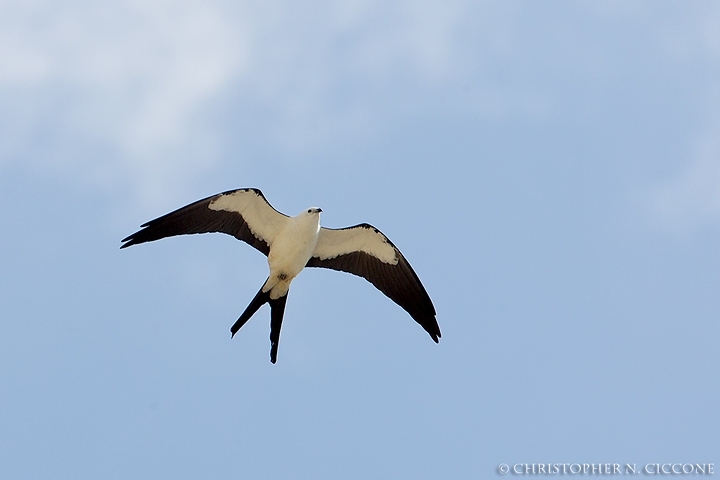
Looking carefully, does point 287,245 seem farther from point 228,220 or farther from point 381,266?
point 381,266

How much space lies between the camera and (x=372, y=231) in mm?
13703

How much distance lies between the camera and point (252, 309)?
1314 cm

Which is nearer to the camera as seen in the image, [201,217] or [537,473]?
[537,473]

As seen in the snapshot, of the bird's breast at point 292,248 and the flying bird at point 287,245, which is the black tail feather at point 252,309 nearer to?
the flying bird at point 287,245

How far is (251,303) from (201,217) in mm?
1605

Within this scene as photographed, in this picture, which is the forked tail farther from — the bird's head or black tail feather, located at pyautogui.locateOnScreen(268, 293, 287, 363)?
the bird's head

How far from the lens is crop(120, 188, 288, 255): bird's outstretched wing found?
509 inches

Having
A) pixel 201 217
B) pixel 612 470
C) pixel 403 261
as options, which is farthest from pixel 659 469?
pixel 201 217

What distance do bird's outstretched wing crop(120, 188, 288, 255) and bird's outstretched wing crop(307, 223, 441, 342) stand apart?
3.09 ft

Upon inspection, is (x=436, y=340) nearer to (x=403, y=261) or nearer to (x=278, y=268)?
(x=403, y=261)

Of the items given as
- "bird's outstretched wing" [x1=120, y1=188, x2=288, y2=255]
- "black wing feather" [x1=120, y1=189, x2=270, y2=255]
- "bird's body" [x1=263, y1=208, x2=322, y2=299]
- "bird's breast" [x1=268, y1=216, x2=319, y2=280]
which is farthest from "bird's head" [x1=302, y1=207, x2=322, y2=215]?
"black wing feather" [x1=120, y1=189, x2=270, y2=255]

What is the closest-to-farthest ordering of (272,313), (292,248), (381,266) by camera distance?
(292,248), (272,313), (381,266)

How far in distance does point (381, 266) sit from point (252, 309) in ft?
7.76

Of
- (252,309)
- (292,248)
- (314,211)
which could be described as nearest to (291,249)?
(292,248)
